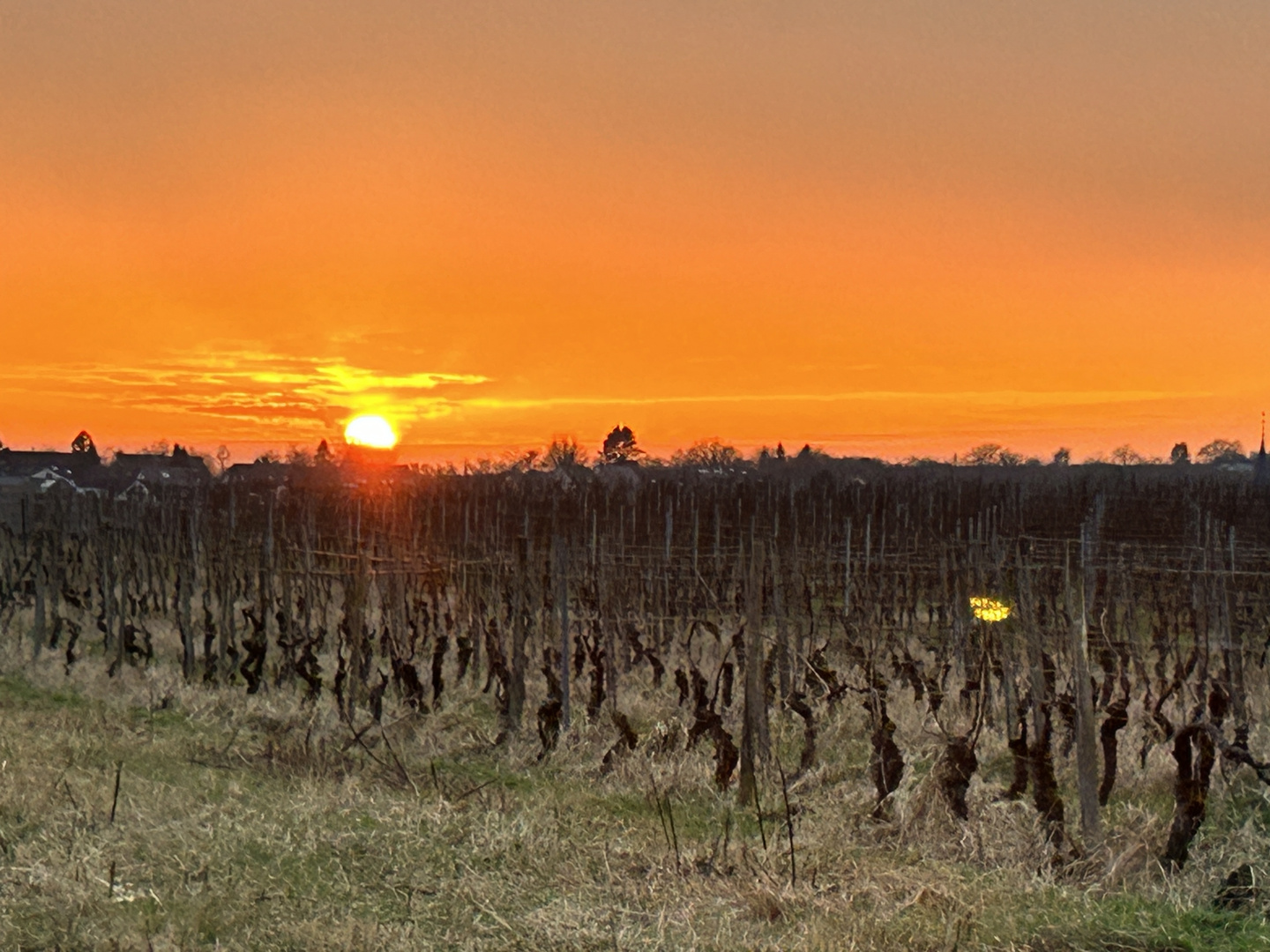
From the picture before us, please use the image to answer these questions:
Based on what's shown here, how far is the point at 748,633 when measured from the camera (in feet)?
26.3

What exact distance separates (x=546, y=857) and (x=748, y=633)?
7.00 feet

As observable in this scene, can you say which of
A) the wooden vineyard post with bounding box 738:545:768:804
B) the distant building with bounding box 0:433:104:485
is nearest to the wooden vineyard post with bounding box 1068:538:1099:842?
the wooden vineyard post with bounding box 738:545:768:804

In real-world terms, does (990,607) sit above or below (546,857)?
above

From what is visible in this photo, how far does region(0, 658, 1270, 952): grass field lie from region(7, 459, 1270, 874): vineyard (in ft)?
0.90

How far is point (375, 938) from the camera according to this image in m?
5.44

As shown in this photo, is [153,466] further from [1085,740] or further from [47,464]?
[1085,740]

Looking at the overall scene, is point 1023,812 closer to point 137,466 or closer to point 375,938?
point 375,938

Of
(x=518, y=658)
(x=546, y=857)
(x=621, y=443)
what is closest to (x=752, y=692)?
(x=546, y=857)

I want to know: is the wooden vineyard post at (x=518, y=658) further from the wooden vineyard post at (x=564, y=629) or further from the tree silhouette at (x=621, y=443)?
the tree silhouette at (x=621, y=443)

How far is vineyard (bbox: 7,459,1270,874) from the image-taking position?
827 centimetres

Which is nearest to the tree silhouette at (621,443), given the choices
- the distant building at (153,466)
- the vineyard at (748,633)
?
the distant building at (153,466)

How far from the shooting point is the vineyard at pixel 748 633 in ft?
27.1

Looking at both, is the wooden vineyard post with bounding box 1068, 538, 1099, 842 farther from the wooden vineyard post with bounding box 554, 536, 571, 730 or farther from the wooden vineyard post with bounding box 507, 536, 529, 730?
the wooden vineyard post with bounding box 507, 536, 529, 730

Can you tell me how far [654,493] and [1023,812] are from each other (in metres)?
22.3
